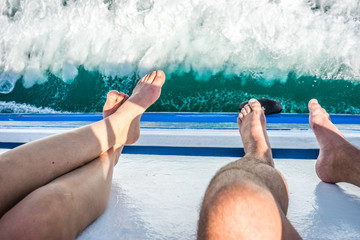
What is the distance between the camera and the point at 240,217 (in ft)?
1.08

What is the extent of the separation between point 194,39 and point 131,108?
2266mm

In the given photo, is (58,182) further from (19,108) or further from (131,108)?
(19,108)

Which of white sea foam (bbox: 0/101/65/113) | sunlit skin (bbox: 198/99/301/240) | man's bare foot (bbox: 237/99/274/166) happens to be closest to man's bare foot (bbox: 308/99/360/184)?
man's bare foot (bbox: 237/99/274/166)

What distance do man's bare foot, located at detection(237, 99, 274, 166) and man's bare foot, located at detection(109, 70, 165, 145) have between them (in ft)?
1.22

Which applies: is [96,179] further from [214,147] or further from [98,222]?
[214,147]

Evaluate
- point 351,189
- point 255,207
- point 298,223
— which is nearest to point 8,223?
point 255,207

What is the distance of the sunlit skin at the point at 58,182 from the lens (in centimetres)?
38

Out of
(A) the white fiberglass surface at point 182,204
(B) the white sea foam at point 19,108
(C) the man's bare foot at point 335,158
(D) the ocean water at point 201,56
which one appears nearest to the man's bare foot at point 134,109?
(A) the white fiberglass surface at point 182,204

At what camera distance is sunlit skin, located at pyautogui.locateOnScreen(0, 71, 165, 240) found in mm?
376

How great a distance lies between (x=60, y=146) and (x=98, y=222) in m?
0.19

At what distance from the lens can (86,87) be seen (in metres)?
3.00

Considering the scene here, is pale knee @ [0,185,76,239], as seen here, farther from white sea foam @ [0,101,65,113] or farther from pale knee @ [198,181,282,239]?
white sea foam @ [0,101,65,113]

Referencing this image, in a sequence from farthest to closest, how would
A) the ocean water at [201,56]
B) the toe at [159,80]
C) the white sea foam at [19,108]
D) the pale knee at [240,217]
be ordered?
the white sea foam at [19,108] → the ocean water at [201,56] → the toe at [159,80] → the pale knee at [240,217]

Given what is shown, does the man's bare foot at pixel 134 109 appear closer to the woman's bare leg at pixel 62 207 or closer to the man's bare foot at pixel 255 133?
the woman's bare leg at pixel 62 207
